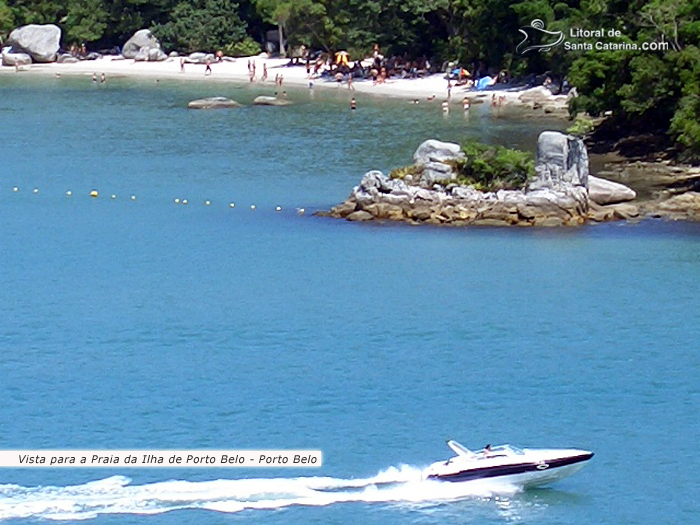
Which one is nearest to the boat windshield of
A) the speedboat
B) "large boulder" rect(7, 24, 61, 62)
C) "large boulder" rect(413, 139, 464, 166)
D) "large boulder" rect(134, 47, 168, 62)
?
the speedboat

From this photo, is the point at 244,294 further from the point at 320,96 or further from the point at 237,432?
the point at 320,96

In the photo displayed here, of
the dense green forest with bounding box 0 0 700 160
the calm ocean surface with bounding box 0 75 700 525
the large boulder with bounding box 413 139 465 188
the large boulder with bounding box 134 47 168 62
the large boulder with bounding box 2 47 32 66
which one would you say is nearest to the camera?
the calm ocean surface with bounding box 0 75 700 525

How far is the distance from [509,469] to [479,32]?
78.7m

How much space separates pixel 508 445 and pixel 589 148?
164 feet

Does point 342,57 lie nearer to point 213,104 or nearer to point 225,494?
point 213,104

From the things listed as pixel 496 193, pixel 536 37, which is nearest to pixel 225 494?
pixel 496 193

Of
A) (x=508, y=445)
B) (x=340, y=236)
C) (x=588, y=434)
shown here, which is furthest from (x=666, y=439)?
(x=340, y=236)

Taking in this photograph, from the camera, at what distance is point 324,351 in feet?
168

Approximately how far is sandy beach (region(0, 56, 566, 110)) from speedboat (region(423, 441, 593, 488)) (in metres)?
69.9

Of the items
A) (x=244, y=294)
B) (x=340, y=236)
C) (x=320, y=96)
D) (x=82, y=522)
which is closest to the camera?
(x=82, y=522)

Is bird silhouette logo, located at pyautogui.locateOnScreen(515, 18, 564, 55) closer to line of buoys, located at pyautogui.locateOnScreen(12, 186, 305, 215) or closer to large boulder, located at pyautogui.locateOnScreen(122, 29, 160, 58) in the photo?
line of buoys, located at pyautogui.locateOnScreen(12, 186, 305, 215)

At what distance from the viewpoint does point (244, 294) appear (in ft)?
193

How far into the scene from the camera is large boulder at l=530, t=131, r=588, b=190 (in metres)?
70.2

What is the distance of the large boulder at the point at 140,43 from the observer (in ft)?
481
